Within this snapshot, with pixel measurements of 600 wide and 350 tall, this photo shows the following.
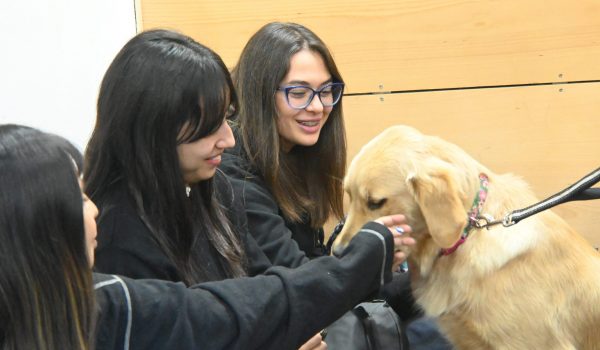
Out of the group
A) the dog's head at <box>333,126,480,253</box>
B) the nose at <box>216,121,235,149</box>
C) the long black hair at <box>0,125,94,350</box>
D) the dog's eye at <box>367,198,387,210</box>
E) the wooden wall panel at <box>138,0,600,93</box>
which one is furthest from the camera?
the wooden wall panel at <box>138,0,600,93</box>

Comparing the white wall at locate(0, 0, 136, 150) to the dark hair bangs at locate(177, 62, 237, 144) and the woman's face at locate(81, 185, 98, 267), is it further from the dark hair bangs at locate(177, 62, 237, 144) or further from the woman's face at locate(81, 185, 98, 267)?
the woman's face at locate(81, 185, 98, 267)

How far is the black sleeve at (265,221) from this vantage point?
146cm

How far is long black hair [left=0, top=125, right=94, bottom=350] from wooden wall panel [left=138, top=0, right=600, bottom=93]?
150 centimetres

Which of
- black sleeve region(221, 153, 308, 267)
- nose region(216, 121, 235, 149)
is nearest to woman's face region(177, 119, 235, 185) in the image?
nose region(216, 121, 235, 149)

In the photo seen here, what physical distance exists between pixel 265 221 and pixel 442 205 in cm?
42

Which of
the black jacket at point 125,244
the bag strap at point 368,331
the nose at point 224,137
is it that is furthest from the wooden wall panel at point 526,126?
the black jacket at point 125,244

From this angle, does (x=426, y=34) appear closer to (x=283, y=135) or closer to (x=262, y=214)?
(x=283, y=135)

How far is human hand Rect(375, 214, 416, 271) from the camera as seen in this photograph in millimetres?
1331

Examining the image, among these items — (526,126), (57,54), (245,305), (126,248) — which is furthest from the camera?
(57,54)

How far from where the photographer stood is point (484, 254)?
1.44 metres

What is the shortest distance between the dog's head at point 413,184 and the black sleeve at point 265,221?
0.38ft

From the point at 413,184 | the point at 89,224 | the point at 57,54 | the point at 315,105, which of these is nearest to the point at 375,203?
the point at 413,184

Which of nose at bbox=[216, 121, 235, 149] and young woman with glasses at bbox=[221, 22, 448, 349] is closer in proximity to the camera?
nose at bbox=[216, 121, 235, 149]

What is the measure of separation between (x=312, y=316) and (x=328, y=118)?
0.83m
